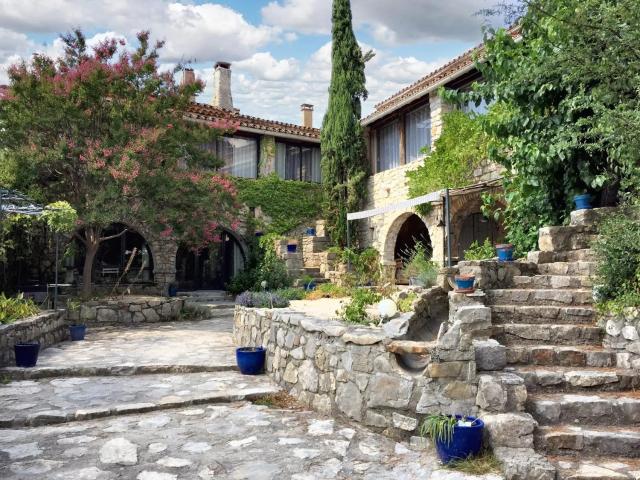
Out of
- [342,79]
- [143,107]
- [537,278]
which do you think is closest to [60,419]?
[537,278]

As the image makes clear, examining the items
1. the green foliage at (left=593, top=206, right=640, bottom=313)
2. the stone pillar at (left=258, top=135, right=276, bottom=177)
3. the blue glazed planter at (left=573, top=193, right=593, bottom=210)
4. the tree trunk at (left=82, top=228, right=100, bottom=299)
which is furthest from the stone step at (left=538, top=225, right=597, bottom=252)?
the stone pillar at (left=258, top=135, right=276, bottom=177)

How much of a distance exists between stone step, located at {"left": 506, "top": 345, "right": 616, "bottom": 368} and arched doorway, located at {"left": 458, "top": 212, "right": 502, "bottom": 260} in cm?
967

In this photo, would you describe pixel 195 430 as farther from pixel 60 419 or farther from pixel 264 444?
pixel 60 419

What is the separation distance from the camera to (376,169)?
1794cm

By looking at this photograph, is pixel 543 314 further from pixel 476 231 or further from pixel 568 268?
pixel 476 231

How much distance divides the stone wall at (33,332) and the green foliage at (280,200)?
339 inches

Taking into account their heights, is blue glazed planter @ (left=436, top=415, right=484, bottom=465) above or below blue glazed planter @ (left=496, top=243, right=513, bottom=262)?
below

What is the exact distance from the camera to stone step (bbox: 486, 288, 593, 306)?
592 centimetres

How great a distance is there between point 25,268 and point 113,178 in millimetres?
4990

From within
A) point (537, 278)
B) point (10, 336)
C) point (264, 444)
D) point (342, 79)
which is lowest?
point (264, 444)

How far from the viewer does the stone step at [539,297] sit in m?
5.92

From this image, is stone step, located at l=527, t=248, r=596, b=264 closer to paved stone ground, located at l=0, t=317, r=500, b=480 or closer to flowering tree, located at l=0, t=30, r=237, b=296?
paved stone ground, located at l=0, t=317, r=500, b=480

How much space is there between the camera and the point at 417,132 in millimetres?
15891

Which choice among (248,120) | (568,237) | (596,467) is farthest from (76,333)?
(248,120)
